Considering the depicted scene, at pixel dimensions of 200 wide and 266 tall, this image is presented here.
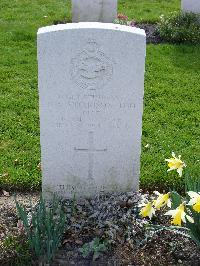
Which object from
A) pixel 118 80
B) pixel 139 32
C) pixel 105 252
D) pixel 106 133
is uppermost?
pixel 139 32

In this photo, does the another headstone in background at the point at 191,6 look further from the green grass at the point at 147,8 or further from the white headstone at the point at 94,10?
the white headstone at the point at 94,10

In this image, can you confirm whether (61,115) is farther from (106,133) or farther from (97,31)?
(97,31)

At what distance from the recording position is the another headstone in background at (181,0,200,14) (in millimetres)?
9344

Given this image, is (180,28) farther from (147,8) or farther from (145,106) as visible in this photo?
(145,106)

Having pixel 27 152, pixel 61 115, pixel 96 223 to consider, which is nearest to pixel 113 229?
pixel 96 223

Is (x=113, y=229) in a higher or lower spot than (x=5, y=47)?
lower

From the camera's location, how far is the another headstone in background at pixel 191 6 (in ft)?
30.7

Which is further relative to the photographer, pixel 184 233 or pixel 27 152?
pixel 27 152

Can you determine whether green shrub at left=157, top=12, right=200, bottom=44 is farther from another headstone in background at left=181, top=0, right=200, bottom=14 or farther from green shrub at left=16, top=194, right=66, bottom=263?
green shrub at left=16, top=194, right=66, bottom=263

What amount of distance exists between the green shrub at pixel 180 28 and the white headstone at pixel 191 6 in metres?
0.20

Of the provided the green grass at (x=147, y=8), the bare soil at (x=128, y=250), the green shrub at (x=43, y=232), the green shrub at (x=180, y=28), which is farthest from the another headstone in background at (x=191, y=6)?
the green shrub at (x=43, y=232)

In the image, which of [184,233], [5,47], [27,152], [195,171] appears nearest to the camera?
[184,233]

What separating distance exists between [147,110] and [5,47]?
299cm

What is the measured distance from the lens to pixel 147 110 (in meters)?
6.47
